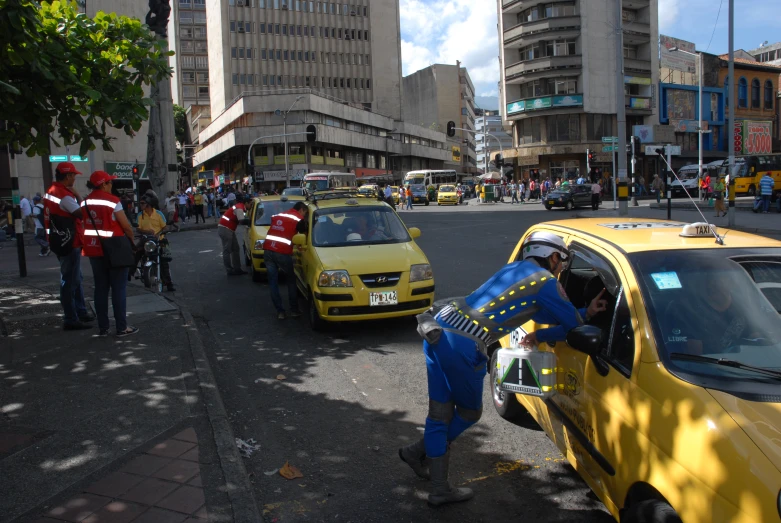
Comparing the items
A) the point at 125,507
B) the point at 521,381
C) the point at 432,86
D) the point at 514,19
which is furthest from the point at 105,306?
the point at 432,86

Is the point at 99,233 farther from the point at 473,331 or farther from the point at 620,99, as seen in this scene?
the point at 620,99

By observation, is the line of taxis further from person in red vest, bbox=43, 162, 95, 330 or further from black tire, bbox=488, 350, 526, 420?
person in red vest, bbox=43, 162, 95, 330

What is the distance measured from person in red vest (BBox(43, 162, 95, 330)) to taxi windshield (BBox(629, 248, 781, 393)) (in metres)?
6.57

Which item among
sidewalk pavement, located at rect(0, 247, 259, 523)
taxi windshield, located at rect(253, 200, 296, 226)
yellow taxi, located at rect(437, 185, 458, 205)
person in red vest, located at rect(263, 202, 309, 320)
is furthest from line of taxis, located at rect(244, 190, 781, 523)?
yellow taxi, located at rect(437, 185, 458, 205)

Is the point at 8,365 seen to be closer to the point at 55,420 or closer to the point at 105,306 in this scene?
the point at 105,306

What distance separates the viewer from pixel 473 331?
353 centimetres

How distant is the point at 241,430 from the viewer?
509cm

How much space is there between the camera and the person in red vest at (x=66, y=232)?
7656 millimetres

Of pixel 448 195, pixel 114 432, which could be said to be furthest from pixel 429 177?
pixel 114 432

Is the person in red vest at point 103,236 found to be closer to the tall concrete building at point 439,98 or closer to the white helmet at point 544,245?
the white helmet at point 544,245

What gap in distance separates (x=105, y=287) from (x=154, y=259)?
13.6ft

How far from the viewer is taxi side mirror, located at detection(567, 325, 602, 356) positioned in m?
3.23

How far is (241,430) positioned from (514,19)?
63486mm

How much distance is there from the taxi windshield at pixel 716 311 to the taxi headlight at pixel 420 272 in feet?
15.4
